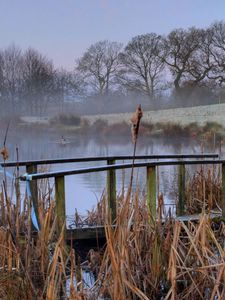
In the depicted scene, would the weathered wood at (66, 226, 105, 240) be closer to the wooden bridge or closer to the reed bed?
the wooden bridge

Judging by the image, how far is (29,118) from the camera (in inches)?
1400

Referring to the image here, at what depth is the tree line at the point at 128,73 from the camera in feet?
120

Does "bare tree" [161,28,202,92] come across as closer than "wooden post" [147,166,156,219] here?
No

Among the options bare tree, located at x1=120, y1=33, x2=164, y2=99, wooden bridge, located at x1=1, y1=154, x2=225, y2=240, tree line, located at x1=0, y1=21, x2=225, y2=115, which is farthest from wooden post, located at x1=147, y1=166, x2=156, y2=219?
bare tree, located at x1=120, y1=33, x2=164, y2=99

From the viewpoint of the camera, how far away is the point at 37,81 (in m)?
43.8

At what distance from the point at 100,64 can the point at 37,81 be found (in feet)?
18.2

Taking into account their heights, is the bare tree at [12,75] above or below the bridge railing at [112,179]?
above

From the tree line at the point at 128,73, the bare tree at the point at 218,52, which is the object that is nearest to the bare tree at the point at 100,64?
the tree line at the point at 128,73

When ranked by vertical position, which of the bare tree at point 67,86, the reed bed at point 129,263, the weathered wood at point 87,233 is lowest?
the weathered wood at point 87,233

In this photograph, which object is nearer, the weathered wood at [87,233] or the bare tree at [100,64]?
the weathered wood at [87,233]

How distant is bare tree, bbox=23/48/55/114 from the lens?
41156 mm

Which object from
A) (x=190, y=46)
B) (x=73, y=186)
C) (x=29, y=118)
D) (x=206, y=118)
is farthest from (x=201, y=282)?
(x=190, y=46)

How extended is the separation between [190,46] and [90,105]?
841cm

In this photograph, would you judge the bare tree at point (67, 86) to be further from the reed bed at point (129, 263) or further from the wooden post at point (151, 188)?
the reed bed at point (129, 263)
